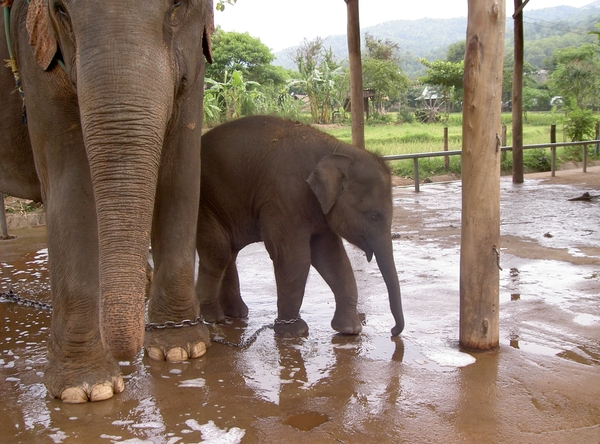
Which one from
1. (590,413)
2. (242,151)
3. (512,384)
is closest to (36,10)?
(242,151)

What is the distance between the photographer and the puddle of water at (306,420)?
2945 mm

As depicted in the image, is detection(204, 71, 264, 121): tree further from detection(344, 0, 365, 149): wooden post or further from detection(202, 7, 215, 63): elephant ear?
detection(202, 7, 215, 63): elephant ear

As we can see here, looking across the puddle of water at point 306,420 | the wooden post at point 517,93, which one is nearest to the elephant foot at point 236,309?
the puddle of water at point 306,420

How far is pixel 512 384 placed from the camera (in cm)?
338

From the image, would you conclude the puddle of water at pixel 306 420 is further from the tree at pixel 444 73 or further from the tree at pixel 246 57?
the tree at pixel 246 57

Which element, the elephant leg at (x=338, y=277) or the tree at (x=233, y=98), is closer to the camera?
the elephant leg at (x=338, y=277)

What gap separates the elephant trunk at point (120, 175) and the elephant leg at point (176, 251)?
1018mm

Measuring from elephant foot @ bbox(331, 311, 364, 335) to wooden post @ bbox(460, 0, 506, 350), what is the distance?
669mm

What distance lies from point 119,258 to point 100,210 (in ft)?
0.64

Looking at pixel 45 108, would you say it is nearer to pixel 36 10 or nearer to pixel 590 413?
pixel 36 10

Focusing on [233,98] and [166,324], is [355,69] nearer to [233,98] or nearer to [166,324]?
[166,324]


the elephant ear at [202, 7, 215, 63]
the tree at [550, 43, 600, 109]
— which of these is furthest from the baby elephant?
the tree at [550, 43, 600, 109]

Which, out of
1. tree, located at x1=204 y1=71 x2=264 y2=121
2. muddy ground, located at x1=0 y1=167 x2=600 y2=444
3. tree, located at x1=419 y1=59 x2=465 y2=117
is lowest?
muddy ground, located at x1=0 y1=167 x2=600 y2=444

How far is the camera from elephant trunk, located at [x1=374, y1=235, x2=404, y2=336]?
13.4ft
